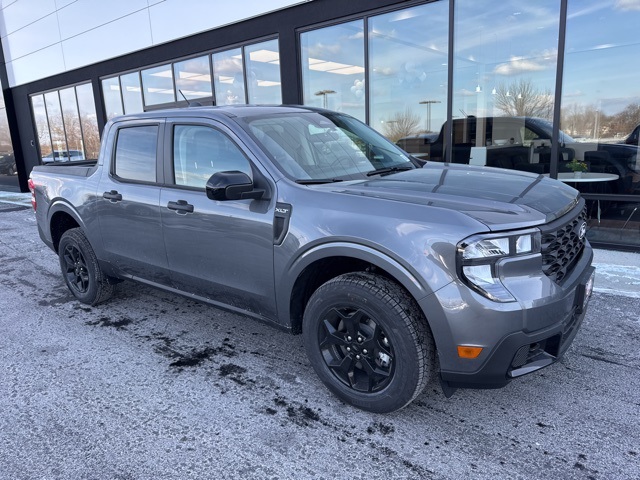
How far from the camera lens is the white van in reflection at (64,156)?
52.6 ft

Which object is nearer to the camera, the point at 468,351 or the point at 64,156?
the point at 468,351

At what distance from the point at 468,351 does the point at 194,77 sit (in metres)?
10.9

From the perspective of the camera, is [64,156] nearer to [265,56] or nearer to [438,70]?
[265,56]

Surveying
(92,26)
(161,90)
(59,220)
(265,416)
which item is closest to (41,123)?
(92,26)

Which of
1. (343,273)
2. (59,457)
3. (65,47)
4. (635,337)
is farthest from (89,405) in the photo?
(65,47)

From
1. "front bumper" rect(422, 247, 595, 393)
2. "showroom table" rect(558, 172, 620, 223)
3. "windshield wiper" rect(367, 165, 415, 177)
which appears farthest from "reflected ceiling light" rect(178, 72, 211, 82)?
"front bumper" rect(422, 247, 595, 393)

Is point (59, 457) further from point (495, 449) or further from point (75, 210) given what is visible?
point (75, 210)

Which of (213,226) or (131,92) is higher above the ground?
(131,92)

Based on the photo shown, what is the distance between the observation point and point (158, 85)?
1249 centimetres

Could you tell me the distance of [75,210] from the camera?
15.0ft

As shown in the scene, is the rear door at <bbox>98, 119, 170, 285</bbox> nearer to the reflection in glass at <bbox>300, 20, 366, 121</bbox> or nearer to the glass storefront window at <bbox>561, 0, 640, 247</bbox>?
the reflection in glass at <bbox>300, 20, 366, 121</bbox>

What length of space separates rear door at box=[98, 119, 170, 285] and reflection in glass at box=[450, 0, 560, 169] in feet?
18.2

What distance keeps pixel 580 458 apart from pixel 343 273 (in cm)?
159

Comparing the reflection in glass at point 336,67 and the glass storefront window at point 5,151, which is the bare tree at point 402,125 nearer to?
the reflection in glass at point 336,67
